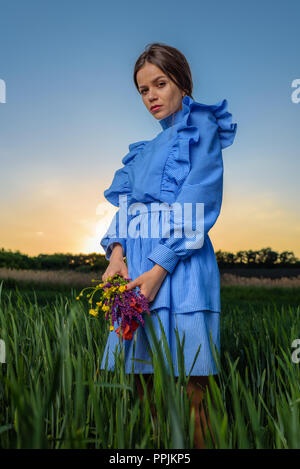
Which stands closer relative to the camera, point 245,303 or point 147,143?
A: point 147,143

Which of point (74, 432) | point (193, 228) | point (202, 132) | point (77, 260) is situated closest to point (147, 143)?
point (202, 132)

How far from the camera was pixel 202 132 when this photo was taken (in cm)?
135

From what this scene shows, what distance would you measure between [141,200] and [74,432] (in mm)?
839

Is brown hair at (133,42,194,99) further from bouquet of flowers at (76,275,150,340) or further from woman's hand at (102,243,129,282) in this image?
bouquet of flowers at (76,275,150,340)

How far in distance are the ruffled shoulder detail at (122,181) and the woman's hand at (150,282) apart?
17.8 inches

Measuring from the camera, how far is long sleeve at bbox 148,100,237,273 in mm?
1213

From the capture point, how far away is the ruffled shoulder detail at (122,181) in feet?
5.11

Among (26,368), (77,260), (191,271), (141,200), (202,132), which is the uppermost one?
(77,260)

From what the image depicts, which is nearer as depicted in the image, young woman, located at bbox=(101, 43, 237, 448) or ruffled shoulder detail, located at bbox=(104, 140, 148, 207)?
young woman, located at bbox=(101, 43, 237, 448)

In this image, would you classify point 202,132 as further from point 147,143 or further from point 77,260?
point 77,260

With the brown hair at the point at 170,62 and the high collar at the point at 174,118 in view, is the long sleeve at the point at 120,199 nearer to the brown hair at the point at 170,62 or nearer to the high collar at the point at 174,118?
the high collar at the point at 174,118

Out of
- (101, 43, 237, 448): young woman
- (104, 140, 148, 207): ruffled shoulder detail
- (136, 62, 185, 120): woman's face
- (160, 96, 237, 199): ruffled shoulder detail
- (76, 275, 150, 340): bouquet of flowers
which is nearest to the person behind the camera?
(76, 275, 150, 340): bouquet of flowers

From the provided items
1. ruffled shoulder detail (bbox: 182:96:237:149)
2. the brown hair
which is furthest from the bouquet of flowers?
the brown hair

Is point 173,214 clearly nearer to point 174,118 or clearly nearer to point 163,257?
point 163,257
